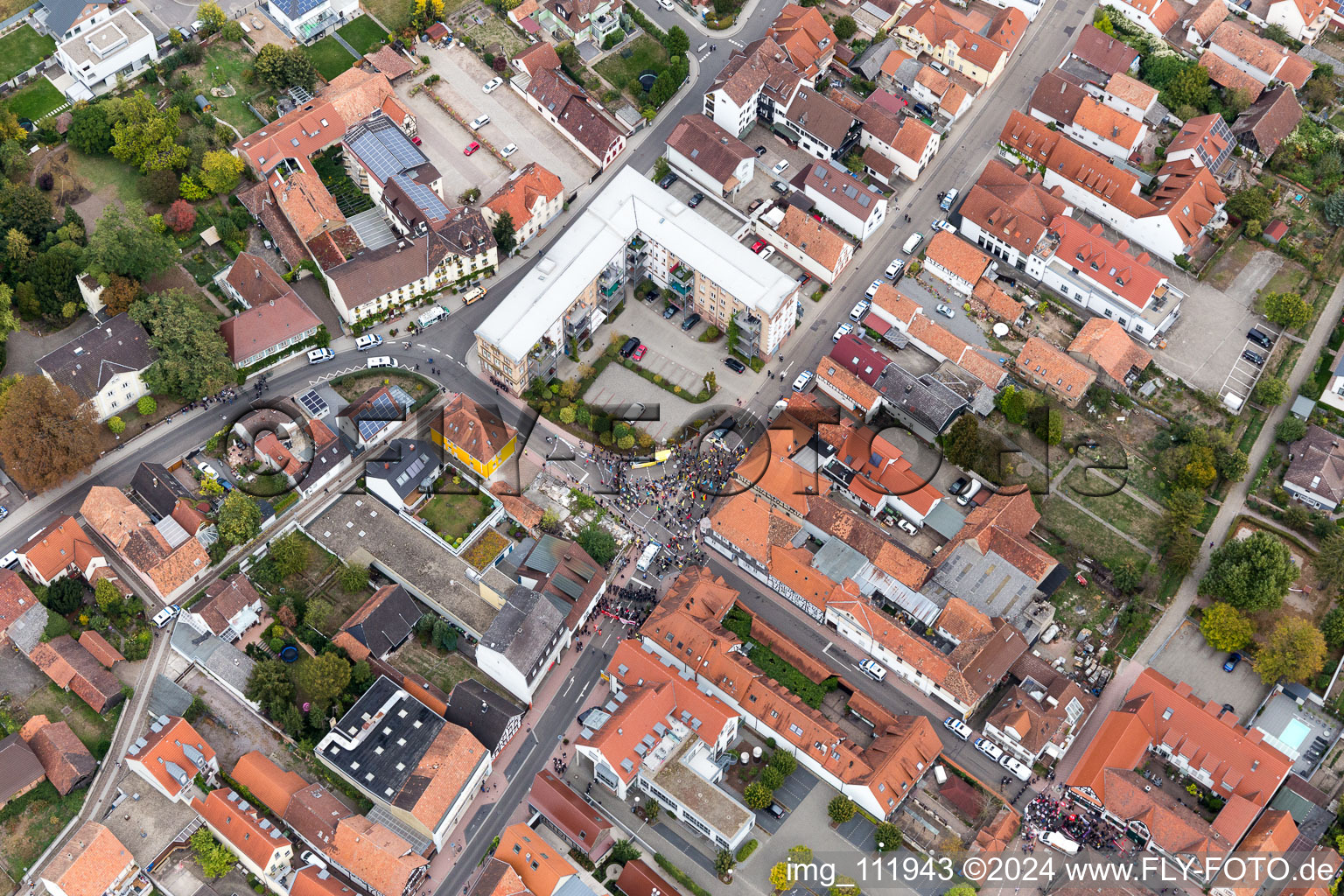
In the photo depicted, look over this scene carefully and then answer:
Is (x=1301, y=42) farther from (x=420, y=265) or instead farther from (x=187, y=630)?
(x=187, y=630)

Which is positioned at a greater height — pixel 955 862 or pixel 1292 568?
pixel 1292 568

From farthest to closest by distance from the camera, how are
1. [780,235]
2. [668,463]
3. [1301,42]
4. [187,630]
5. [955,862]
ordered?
1. [1301,42]
2. [780,235]
3. [668,463]
4. [187,630]
5. [955,862]

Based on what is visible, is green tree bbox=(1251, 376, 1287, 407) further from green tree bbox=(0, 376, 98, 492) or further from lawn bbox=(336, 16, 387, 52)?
green tree bbox=(0, 376, 98, 492)

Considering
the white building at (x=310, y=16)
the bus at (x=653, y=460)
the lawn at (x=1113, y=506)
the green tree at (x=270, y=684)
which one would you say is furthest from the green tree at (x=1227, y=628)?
the white building at (x=310, y=16)

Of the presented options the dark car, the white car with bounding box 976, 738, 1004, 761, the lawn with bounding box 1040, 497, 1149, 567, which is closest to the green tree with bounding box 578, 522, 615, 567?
the white car with bounding box 976, 738, 1004, 761

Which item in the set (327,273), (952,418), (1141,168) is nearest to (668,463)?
(952,418)

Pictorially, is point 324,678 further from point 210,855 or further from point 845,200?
point 845,200

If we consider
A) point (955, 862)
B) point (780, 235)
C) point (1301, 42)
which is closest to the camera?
point (955, 862)
